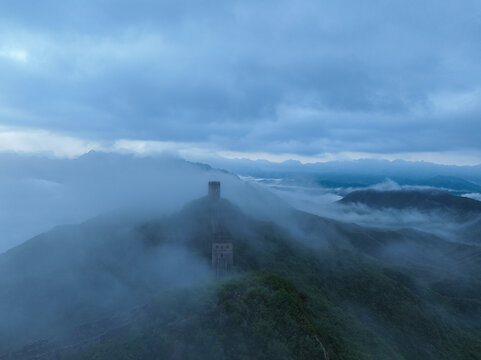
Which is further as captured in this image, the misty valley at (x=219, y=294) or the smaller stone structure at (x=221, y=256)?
the smaller stone structure at (x=221, y=256)

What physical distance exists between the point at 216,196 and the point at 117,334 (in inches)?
2487

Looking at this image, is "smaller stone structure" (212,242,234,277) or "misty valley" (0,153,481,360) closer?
"misty valley" (0,153,481,360)

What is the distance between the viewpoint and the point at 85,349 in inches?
1612

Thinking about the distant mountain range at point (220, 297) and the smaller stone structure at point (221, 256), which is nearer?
the distant mountain range at point (220, 297)

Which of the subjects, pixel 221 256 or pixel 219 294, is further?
pixel 221 256

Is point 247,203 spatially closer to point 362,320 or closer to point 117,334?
point 362,320

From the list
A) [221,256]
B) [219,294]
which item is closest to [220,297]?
[219,294]

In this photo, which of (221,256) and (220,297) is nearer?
(220,297)

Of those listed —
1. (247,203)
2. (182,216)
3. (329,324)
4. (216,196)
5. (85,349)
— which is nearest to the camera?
(85,349)

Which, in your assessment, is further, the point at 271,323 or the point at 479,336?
the point at 479,336

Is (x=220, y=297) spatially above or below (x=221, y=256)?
above

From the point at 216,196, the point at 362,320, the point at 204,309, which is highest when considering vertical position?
the point at 216,196

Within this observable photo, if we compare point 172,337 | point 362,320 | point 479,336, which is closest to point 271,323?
point 172,337

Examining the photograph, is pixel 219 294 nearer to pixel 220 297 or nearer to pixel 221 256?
pixel 220 297
